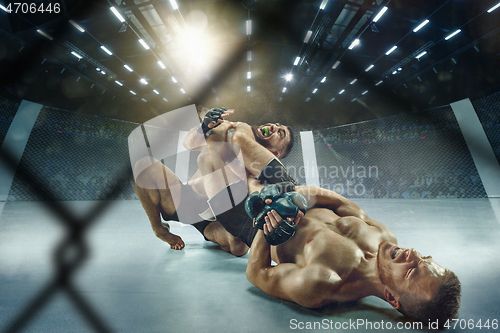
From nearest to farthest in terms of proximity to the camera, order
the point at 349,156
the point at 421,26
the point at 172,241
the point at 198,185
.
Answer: the point at 198,185 → the point at 172,241 → the point at 421,26 → the point at 349,156

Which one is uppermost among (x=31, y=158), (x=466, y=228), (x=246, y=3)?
(x=246, y=3)

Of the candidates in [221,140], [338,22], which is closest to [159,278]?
[221,140]

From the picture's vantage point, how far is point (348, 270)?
0.96 m

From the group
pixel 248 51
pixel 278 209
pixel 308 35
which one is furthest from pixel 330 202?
pixel 248 51

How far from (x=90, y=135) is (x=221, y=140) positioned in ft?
20.6

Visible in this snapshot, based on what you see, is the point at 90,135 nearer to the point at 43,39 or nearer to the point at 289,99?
the point at 43,39

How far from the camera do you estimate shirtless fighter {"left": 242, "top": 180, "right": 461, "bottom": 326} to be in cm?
81

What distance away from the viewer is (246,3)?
4234 millimetres

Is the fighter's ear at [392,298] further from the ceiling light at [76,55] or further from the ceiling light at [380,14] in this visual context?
the ceiling light at [76,55]

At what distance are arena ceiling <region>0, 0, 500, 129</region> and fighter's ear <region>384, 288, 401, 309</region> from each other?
4.70 m

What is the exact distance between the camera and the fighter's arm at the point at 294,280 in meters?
0.92

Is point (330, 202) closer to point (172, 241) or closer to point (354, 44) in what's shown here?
point (172, 241)

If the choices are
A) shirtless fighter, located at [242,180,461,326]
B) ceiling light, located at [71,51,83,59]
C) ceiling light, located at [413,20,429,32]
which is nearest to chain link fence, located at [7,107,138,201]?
ceiling light, located at [71,51,83,59]

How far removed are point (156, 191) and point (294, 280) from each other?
4.35 ft
